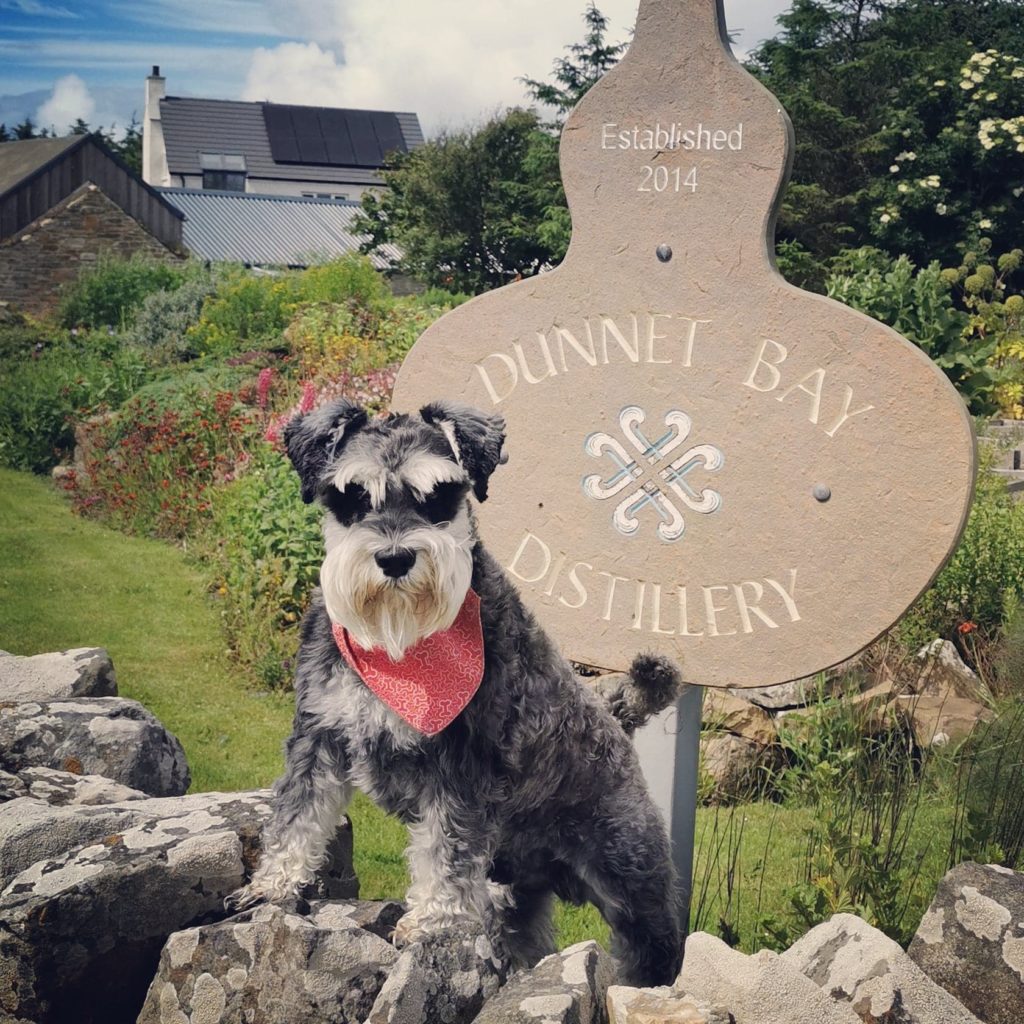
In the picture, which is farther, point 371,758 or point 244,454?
point 244,454

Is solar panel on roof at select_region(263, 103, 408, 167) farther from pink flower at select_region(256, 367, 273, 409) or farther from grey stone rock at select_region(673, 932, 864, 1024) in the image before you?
grey stone rock at select_region(673, 932, 864, 1024)

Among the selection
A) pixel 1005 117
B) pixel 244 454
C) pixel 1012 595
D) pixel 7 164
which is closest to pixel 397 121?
pixel 7 164

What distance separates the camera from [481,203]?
92.6 ft

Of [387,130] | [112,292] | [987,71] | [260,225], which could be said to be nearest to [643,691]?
[987,71]

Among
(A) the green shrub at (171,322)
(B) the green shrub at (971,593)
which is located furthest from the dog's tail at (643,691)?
(A) the green shrub at (171,322)

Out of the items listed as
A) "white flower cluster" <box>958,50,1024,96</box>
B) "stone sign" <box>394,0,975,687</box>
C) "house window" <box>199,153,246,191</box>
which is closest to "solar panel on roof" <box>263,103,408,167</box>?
"house window" <box>199,153,246,191</box>

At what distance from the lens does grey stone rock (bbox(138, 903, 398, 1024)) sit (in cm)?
319

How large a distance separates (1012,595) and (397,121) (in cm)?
7239

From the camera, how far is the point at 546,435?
15.2ft

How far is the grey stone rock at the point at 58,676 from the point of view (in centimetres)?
523

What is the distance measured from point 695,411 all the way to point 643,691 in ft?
3.62

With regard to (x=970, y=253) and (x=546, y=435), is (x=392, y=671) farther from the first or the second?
(x=970, y=253)

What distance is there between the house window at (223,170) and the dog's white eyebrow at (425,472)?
228 feet

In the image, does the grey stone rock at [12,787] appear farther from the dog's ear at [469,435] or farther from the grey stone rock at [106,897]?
the dog's ear at [469,435]
